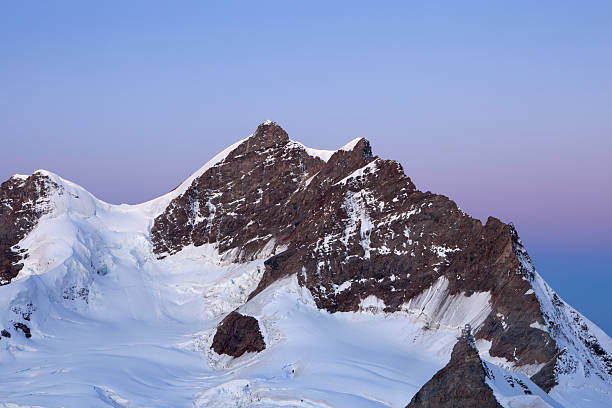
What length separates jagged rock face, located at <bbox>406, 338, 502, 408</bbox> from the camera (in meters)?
44.5

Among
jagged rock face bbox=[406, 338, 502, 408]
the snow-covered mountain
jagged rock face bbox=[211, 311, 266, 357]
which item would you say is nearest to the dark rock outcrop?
the snow-covered mountain

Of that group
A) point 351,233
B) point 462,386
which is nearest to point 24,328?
point 351,233

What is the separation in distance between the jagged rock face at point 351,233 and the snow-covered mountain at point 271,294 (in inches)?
8.8

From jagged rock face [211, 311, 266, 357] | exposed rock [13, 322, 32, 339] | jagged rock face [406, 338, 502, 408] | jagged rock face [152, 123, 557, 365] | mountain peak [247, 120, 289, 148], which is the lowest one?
exposed rock [13, 322, 32, 339]

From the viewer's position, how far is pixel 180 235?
437 feet

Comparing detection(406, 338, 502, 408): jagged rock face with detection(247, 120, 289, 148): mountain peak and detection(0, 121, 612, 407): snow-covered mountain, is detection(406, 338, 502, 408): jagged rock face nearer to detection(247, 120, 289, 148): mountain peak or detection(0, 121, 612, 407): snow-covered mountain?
detection(0, 121, 612, 407): snow-covered mountain

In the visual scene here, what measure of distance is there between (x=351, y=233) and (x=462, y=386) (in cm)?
6040

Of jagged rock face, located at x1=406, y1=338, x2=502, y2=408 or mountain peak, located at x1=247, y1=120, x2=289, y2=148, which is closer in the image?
jagged rock face, located at x1=406, y1=338, x2=502, y2=408

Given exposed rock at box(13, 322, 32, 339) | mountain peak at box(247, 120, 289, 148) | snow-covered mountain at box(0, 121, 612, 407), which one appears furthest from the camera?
mountain peak at box(247, 120, 289, 148)

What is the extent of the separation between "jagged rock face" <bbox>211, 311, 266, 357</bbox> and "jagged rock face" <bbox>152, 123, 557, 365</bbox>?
9.01 m

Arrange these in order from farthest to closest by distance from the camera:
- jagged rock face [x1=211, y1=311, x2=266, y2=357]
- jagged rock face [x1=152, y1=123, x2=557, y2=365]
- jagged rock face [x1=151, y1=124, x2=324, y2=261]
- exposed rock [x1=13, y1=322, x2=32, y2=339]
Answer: jagged rock face [x1=151, y1=124, x2=324, y2=261], exposed rock [x1=13, y1=322, x2=32, y2=339], jagged rock face [x1=211, y1=311, x2=266, y2=357], jagged rock face [x1=152, y1=123, x2=557, y2=365]

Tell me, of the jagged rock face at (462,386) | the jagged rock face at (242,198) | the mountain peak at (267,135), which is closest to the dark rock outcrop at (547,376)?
the jagged rock face at (462,386)

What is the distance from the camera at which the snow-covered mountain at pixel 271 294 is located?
266 ft

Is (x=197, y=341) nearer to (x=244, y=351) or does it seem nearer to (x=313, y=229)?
(x=244, y=351)
